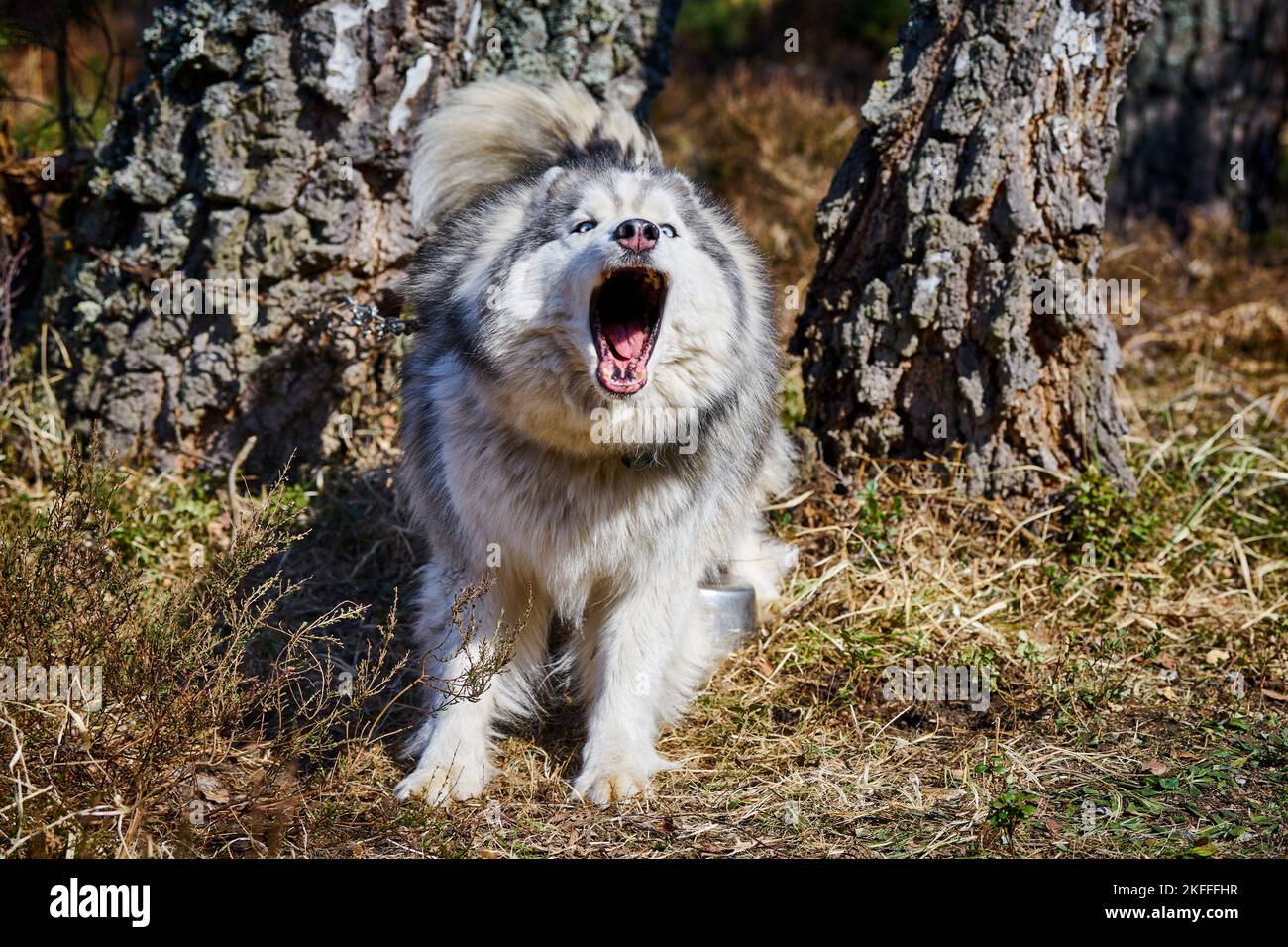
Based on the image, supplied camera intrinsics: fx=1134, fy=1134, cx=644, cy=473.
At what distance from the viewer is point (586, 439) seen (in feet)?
10.9

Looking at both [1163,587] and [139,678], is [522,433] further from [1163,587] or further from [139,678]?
[1163,587]

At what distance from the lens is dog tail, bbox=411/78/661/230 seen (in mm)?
4094

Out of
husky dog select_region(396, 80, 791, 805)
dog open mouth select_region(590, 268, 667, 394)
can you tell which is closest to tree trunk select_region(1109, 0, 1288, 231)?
husky dog select_region(396, 80, 791, 805)

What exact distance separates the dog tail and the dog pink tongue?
0.87 m

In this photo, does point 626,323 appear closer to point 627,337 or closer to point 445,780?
point 627,337

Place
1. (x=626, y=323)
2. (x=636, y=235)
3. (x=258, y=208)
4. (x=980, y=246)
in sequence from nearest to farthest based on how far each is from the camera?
(x=636, y=235)
(x=626, y=323)
(x=980, y=246)
(x=258, y=208)

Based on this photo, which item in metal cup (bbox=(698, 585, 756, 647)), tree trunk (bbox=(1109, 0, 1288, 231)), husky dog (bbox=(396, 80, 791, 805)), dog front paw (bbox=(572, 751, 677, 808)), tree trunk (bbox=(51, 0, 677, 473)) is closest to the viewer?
husky dog (bbox=(396, 80, 791, 805))

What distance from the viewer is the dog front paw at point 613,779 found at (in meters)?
3.38

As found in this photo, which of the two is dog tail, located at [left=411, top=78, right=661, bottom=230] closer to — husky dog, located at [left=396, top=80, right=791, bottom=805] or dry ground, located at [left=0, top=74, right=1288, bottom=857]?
husky dog, located at [left=396, top=80, right=791, bottom=805]

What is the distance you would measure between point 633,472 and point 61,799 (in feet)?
5.68

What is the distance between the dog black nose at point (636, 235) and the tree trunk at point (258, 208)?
1902 millimetres

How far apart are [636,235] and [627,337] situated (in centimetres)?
37

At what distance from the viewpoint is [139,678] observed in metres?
2.99

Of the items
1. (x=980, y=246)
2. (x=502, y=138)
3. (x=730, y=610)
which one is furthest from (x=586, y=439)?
(x=980, y=246)
